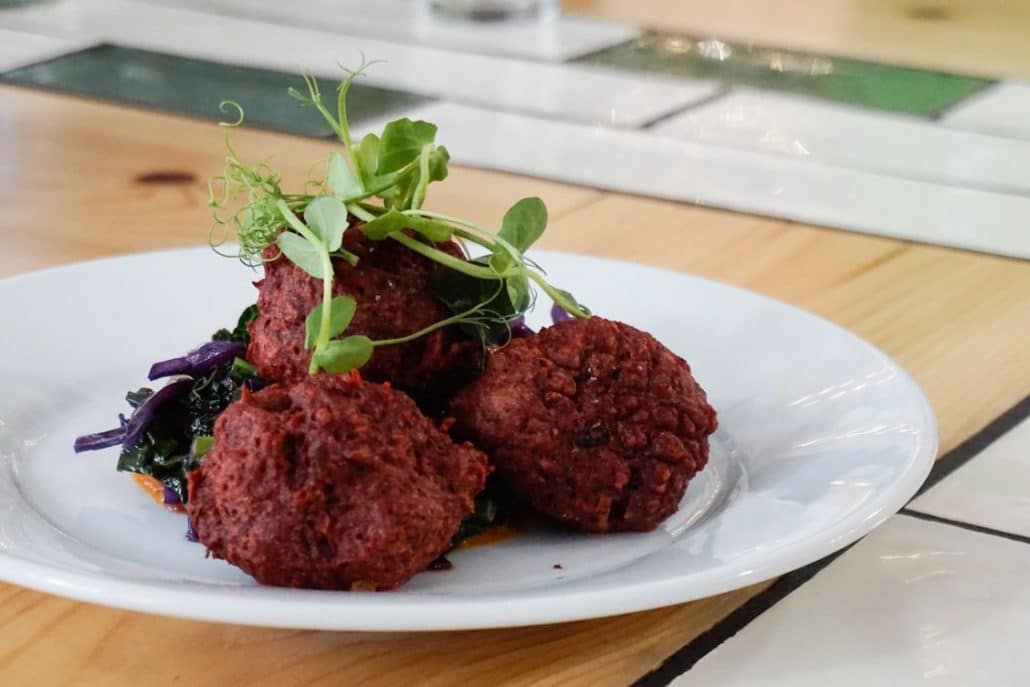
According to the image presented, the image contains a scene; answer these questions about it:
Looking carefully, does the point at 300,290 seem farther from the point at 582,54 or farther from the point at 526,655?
the point at 582,54

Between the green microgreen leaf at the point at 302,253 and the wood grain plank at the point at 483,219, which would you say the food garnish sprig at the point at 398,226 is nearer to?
the green microgreen leaf at the point at 302,253

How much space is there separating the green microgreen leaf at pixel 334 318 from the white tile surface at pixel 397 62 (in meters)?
1.60

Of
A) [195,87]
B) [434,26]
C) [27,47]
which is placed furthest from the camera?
[434,26]

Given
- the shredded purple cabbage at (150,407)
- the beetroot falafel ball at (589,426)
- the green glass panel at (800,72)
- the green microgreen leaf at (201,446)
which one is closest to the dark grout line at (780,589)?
the beetroot falafel ball at (589,426)

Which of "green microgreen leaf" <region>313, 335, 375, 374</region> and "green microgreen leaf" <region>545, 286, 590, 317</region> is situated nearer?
"green microgreen leaf" <region>313, 335, 375, 374</region>

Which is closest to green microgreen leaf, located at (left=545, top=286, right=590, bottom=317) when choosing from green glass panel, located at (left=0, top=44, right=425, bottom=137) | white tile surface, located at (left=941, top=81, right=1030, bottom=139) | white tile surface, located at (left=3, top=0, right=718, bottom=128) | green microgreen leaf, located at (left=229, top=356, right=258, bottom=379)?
green microgreen leaf, located at (left=229, top=356, right=258, bottom=379)

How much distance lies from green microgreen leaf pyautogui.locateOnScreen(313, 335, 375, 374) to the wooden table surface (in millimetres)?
191

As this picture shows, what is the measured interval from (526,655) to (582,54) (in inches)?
92.2

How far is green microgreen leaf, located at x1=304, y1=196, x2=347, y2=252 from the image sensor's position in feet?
3.45

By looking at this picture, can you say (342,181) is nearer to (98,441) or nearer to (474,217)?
(98,441)

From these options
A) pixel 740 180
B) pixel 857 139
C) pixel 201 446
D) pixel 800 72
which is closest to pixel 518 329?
pixel 201 446

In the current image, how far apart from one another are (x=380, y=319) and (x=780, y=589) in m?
0.36

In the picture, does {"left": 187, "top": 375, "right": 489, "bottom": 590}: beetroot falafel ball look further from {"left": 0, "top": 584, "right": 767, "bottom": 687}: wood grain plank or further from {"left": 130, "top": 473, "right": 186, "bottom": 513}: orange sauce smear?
{"left": 130, "top": 473, "right": 186, "bottom": 513}: orange sauce smear

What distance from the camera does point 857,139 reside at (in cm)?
250
